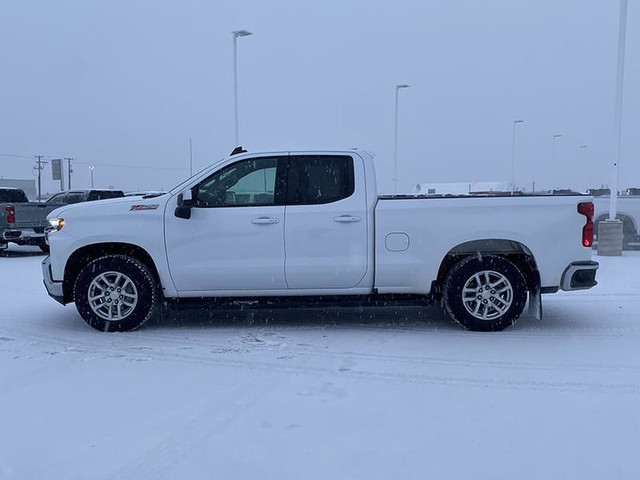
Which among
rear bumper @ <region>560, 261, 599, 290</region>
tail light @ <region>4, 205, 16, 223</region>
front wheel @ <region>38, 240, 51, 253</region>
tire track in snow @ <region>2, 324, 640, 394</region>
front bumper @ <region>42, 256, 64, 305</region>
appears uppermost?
tail light @ <region>4, 205, 16, 223</region>

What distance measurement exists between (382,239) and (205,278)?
1869 mm

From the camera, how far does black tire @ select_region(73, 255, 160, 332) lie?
6344 mm

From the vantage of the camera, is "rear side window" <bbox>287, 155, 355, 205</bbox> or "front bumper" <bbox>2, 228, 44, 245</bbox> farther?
"front bumper" <bbox>2, 228, 44, 245</bbox>

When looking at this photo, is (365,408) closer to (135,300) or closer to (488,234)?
(488,234)

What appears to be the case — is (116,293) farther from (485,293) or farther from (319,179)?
(485,293)

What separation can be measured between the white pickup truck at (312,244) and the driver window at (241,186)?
1 cm

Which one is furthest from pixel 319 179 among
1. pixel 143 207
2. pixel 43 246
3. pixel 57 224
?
pixel 43 246

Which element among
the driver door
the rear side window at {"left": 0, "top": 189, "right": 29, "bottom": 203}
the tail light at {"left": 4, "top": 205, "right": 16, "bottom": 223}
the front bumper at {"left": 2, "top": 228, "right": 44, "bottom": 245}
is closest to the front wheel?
the front bumper at {"left": 2, "top": 228, "right": 44, "bottom": 245}

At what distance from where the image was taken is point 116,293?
21.1ft

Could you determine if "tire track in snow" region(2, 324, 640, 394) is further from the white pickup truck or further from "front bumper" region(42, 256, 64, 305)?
"front bumper" region(42, 256, 64, 305)

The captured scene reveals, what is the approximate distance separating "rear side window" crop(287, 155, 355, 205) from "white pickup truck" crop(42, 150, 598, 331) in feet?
0.04

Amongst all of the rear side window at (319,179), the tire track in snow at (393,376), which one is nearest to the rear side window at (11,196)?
Answer: the tire track in snow at (393,376)

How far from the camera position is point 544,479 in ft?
10.8

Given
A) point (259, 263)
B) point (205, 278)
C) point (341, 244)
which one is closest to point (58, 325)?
point (205, 278)
